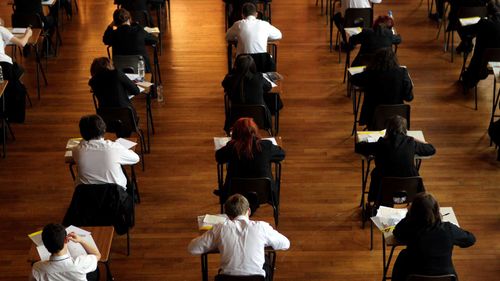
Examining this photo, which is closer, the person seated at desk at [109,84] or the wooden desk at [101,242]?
the wooden desk at [101,242]

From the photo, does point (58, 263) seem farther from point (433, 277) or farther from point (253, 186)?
point (433, 277)

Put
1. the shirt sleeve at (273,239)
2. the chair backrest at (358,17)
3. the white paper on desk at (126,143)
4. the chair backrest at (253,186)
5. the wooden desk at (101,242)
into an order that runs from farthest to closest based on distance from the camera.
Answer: the chair backrest at (358,17)
the white paper on desk at (126,143)
the chair backrest at (253,186)
the wooden desk at (101,242)
the shirt sleeve at (273,239)

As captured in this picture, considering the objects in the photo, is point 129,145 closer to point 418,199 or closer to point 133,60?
point 133,60

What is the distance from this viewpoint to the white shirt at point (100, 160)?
696cm

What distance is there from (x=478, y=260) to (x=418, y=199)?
73.3 inches

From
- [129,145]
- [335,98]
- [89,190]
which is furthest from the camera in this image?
[335,98]

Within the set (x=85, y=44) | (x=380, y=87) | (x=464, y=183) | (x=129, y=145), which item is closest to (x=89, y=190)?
(x=129, y=145)

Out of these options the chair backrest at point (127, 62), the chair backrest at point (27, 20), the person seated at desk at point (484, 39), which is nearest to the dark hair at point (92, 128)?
the chair backrest at point (127, 62)

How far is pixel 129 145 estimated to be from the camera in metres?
7.48

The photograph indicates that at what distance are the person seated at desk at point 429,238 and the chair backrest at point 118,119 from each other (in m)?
3.36

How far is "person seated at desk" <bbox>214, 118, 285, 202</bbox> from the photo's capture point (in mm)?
6969

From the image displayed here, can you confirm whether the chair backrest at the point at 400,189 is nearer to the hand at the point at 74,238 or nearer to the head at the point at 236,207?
the head at the point at 236,207

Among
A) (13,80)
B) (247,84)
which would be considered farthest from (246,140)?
(13,80)

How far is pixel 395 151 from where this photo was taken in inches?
279
